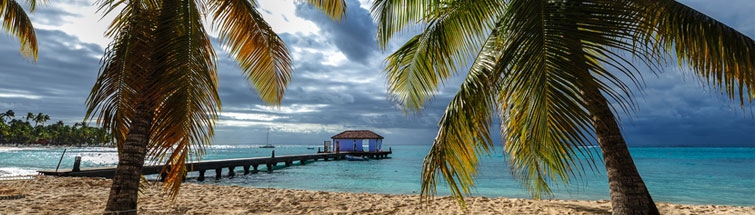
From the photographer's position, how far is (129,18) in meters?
4.71

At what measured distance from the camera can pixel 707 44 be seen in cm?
317

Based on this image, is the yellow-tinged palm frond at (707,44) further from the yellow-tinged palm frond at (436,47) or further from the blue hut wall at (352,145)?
the blue hut wall at (352,145)

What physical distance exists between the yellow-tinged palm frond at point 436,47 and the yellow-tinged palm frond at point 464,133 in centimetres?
61

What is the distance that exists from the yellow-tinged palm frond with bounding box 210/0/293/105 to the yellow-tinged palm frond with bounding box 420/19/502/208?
11.2ft

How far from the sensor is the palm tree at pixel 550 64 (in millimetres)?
2531

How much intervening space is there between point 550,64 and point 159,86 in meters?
3.57

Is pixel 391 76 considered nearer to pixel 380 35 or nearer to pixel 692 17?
pixel 380 35

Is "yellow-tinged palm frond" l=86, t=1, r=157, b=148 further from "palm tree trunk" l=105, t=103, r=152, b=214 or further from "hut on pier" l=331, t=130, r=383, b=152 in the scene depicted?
"hut on pier" l=331, t=130, r=383, b=152

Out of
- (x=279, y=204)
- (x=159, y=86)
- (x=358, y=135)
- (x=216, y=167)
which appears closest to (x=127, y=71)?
(x=159, y=86)

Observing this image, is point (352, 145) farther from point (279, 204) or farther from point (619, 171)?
point (619, 171)

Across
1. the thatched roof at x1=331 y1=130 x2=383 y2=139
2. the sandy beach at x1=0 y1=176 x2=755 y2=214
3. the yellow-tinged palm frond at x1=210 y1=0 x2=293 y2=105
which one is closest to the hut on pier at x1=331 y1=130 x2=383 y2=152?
the thatched roof at x1=331 y1=130 x2=383 y2=139

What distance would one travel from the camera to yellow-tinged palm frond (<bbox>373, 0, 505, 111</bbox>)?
474cm

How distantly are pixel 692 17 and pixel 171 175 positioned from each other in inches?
206

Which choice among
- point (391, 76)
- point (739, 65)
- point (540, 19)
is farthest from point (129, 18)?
point (739, 65)
